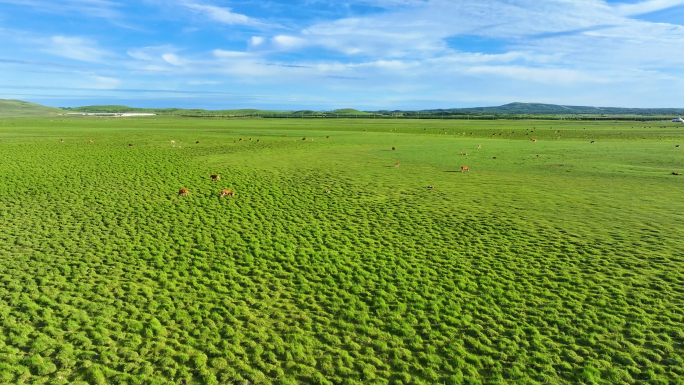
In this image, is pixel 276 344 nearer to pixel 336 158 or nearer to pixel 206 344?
pixel 206 344

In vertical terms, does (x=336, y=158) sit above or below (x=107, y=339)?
above

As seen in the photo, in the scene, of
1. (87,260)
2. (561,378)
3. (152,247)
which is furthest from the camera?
(152,247)

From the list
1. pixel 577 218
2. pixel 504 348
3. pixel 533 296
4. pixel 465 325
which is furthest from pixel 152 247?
pixel 577 218

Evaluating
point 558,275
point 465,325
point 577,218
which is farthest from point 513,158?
point 465,325

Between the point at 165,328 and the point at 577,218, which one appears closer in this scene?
the point at 165,328

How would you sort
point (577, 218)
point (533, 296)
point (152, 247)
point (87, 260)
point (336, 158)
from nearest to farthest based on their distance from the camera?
point (533, 296)
point (87, 260)
point (152, 247)
point (577, 218)
point (336, 158)

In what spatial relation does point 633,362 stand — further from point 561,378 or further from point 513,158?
point 513,158
